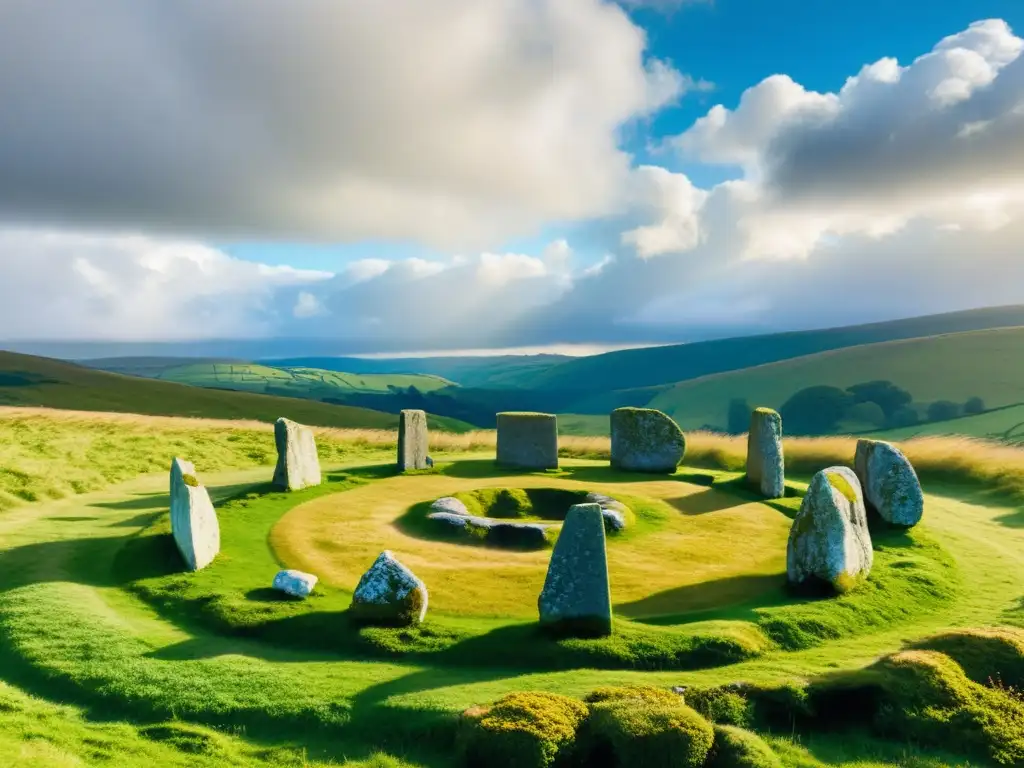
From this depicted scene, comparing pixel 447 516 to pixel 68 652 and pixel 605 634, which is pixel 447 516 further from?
pixel 68 652

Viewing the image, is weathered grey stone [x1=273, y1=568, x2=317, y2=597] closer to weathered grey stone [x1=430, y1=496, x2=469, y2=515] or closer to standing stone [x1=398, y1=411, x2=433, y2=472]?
weathered grey stone [x1=430, y1=496, x2=469, y2=515]

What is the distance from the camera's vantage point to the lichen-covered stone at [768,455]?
78.6 ft

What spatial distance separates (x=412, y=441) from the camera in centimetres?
2852

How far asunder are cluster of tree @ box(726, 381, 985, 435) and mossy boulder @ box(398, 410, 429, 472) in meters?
49.5

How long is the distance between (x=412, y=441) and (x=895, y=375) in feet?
232

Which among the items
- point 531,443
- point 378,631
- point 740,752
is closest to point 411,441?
point 531,443

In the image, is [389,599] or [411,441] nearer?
[389,599]

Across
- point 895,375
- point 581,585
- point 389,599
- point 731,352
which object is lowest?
point 389,599

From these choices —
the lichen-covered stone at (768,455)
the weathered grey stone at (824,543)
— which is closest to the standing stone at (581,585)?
the weathered grey stone at (824,543)

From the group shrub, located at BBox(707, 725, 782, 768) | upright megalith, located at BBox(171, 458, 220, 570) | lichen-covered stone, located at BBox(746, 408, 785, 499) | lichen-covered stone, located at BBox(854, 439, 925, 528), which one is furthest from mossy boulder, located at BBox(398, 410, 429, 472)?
shrub, located at BBox(707, 725, 782, 768)

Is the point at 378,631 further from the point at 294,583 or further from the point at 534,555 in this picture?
the point at 534,555

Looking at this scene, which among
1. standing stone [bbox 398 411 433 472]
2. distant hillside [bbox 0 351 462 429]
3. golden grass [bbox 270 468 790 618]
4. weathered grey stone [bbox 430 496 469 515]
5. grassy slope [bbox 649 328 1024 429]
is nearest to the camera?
golden grass [bbox 270 468 790 618]

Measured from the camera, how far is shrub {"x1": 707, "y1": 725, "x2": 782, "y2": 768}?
902cm

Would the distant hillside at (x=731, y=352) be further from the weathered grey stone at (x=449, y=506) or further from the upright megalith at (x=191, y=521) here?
the upright megalith at (x=191, y=521)
